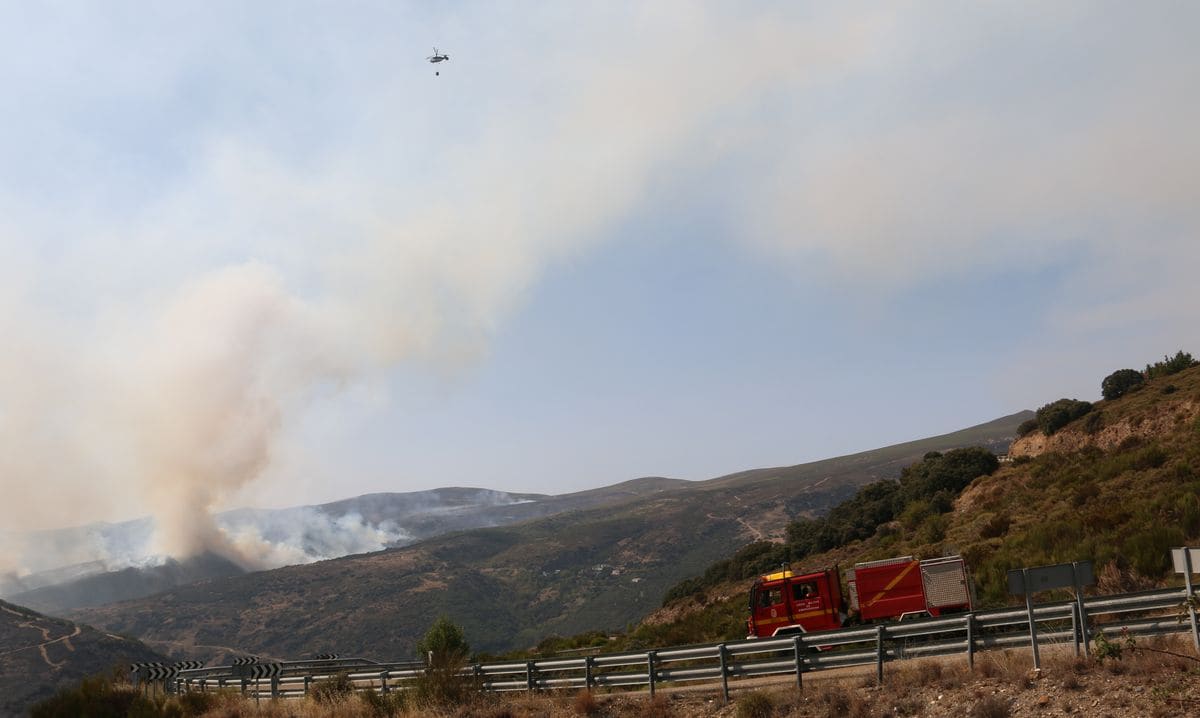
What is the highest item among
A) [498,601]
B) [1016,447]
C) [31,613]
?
[1016,447]

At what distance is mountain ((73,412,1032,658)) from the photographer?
378ft

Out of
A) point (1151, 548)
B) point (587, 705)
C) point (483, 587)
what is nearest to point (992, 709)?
point (587, 705)

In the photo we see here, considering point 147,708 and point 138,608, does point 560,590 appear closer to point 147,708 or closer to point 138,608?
point 138,608

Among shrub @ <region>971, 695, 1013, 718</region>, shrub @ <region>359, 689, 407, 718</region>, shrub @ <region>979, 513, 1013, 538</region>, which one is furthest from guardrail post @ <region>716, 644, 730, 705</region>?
shrub @ <region>979, 513, 1013, 538</region>

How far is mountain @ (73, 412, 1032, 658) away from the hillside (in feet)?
187

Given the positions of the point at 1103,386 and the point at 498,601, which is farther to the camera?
the point at 498,601

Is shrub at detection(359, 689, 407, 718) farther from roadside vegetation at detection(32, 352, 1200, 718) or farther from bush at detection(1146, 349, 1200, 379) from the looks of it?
bush at detection(1146, 349, 1200, 379)

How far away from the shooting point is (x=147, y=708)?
25.1 metres

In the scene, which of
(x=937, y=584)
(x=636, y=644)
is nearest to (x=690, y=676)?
(x=937, y=584)

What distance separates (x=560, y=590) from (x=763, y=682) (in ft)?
390

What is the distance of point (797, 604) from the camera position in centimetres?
2752

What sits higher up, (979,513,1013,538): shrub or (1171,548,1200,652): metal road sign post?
(1171,548,1200,652): metal road sign post

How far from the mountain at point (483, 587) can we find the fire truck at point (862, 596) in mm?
73648

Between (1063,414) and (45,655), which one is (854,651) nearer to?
(1063,414)
